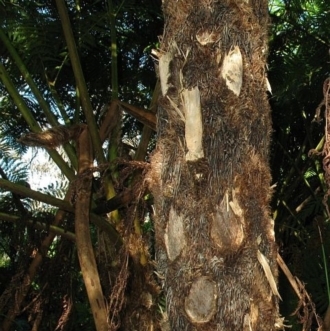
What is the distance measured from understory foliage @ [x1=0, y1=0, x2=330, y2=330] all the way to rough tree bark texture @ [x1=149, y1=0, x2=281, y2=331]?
0.50 feet

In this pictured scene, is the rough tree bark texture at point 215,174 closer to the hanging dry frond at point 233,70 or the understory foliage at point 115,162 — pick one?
the hanging dry frond at point 233,70

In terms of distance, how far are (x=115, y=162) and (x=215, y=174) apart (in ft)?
1.26

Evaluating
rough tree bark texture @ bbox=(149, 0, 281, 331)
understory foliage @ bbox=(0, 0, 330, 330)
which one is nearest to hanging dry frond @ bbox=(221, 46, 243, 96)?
rough tree bark texture @ bbox=(149, 0, 281, 331)

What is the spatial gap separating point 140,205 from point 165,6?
52 cm

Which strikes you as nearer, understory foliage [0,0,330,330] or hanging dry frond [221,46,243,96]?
hanging dry frond [221,46,243,96]

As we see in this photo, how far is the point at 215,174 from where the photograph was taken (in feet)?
3.40

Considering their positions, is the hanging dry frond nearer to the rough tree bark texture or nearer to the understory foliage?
the rough tree bark texture

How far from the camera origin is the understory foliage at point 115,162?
1.60 metres

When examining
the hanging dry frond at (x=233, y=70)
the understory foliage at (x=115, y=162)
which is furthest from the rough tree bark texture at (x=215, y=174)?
the understory foliage at (x=115, y=162)

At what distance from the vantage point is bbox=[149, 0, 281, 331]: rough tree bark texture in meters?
1.02

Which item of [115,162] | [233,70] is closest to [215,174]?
[233,70]

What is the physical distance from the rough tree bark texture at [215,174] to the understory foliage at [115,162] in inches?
6.0

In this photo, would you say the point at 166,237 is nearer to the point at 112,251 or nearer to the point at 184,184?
the point at 184,184

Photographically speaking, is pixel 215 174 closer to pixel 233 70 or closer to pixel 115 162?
pixel 233 70
